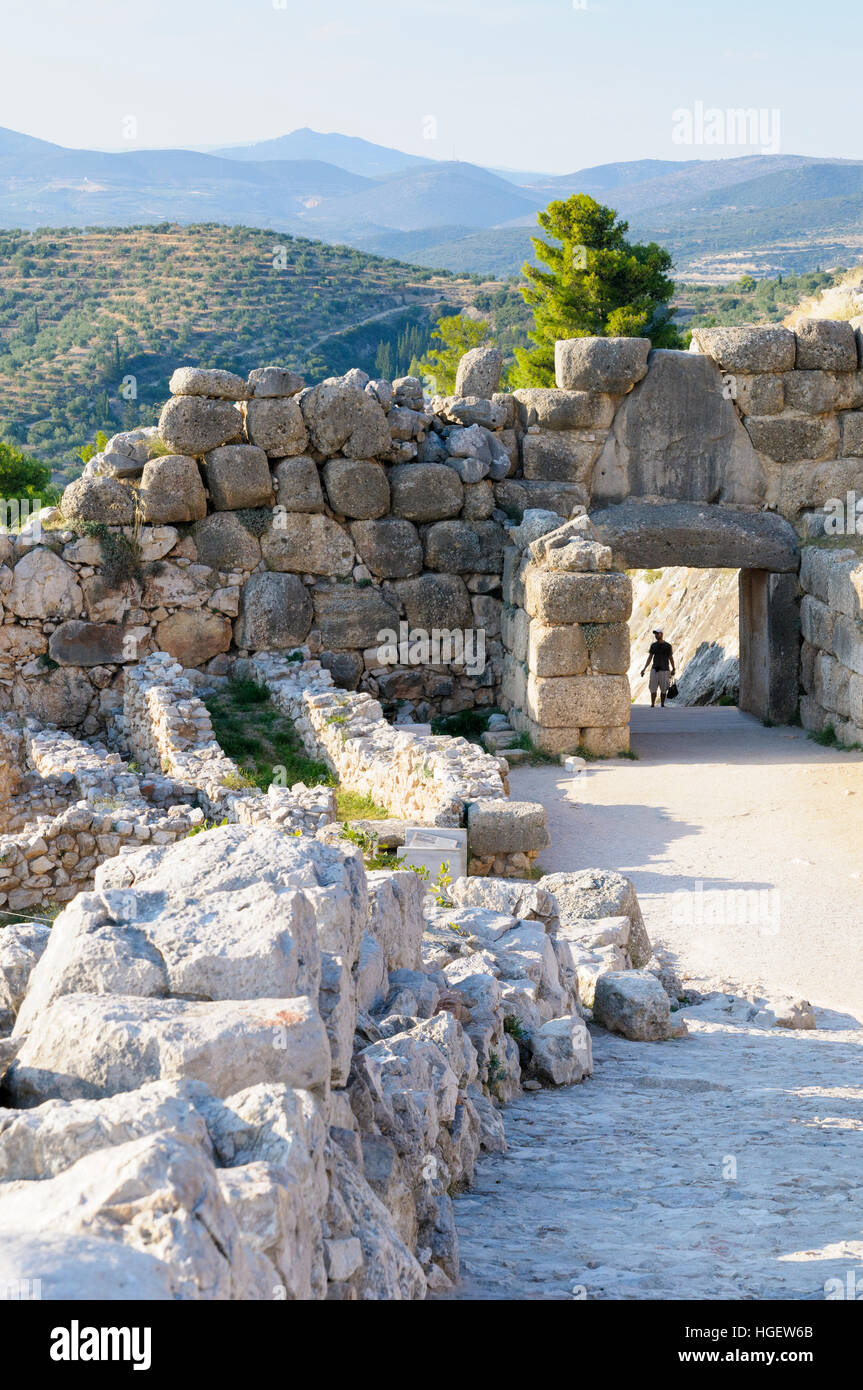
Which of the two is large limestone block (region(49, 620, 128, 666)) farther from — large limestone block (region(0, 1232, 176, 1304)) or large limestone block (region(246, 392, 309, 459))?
large limestone block (region(0, 1232, 176, 1304))

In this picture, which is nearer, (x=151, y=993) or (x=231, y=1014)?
(x=231, y=1014)

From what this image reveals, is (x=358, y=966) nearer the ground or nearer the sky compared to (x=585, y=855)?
nearer the sky

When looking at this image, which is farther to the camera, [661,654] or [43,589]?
[661,654]

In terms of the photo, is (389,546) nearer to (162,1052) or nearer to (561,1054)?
(561,1054)

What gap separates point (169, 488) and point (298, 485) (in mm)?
1404

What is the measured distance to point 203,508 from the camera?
15234 mm

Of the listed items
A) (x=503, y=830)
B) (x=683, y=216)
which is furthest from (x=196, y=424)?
(x=683, y=216)

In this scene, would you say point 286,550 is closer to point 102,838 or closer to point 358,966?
point 102,838

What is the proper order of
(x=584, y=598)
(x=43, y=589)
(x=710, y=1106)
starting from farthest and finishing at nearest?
(x=43, y=589)
(x=584, y=598)
(x=710, y=1106)

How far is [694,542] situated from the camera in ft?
50.8
